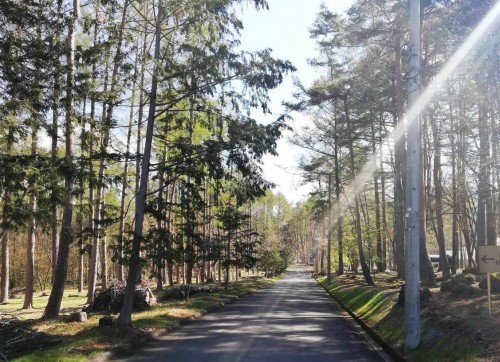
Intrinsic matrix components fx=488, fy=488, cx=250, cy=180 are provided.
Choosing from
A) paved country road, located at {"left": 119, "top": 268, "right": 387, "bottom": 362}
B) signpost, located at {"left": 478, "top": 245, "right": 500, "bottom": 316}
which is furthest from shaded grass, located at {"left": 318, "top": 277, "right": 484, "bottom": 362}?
signpost, located at {"left": 478, "top": 245, "right": 500, "bottom": 316}

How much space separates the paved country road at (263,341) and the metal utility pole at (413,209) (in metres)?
1.20

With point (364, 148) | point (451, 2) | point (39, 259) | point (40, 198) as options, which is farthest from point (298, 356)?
point (39, 259)

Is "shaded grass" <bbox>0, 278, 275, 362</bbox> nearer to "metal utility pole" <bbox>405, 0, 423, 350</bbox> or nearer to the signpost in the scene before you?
"metal utility pole" <bbox>405, 0, 423, 350</bbox>

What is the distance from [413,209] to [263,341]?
507cm

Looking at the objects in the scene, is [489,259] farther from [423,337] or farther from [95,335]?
[95,335]

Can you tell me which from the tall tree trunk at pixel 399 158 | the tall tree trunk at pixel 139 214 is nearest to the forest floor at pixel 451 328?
the tall tree trunk at pixel 139 214

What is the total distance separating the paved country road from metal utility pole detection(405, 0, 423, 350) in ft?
3.94

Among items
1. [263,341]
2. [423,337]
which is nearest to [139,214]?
[263,341]

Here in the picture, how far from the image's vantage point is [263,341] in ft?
39.5

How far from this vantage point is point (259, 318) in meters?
17.3

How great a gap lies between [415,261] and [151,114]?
809cm

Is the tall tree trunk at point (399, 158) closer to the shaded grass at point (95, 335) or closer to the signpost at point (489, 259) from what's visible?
the signpost at point (489, 259)

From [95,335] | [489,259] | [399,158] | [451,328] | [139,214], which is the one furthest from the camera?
[399,158]

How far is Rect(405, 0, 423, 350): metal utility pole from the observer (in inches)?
369
